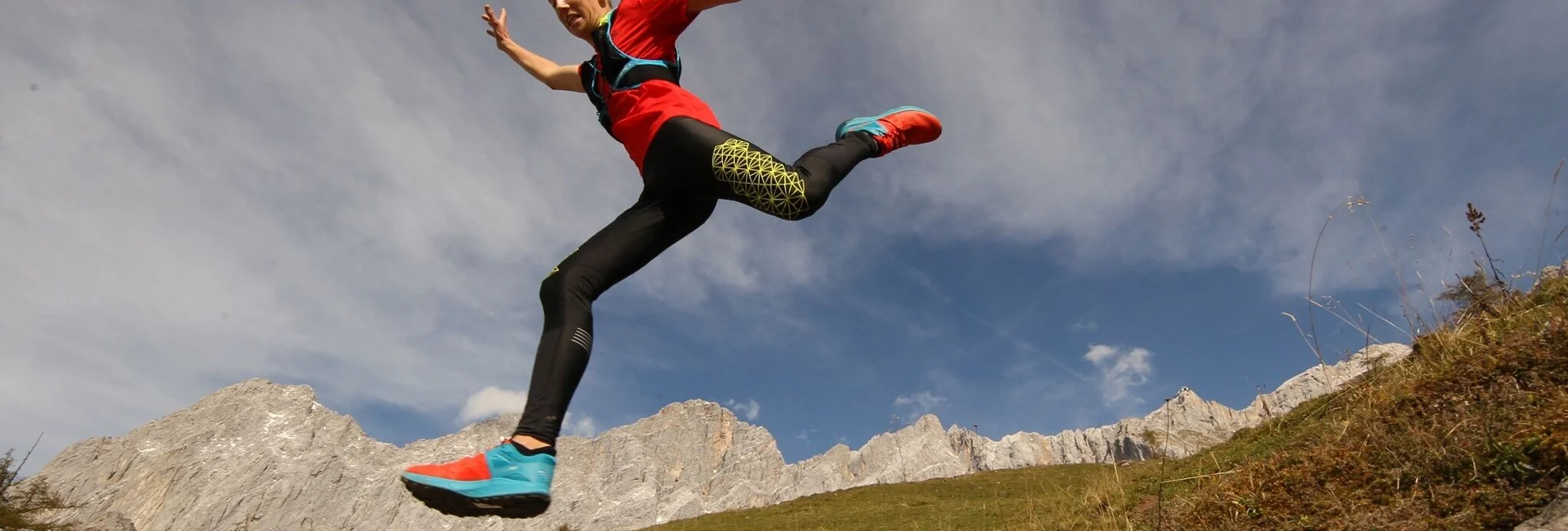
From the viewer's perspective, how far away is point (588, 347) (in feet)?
8.55

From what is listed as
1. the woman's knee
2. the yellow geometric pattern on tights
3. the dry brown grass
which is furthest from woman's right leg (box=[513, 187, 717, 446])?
the dry brown grass

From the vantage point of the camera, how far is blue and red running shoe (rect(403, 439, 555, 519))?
7.50 ft

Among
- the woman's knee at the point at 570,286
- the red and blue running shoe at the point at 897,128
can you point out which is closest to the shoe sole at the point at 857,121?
the red and blue running shoe at the point at 897,128

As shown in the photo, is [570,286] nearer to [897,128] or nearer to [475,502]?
[475,502]

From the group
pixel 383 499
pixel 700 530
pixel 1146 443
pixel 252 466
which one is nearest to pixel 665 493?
pixel 383 499

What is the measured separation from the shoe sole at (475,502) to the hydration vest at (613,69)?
1591mm

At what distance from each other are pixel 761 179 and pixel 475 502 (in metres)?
1.45

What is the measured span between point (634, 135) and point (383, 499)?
207 meters

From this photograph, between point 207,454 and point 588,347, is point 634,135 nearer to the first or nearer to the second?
point 588,347

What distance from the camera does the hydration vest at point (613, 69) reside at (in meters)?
3.00

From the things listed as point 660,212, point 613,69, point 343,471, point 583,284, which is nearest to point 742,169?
point 660,212

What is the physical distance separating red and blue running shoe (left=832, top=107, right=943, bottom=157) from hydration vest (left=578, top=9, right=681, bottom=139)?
82cm

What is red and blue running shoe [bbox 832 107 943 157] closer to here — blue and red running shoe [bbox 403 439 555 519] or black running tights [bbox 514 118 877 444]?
black running tights [bbox 514 118 877 444]

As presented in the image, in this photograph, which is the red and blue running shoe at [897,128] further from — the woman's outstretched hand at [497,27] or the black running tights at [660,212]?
the woman's outstretched hand at [497,27]
